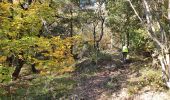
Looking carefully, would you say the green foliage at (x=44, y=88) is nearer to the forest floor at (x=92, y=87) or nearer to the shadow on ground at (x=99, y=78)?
the forest floor at (x=92, y=87)

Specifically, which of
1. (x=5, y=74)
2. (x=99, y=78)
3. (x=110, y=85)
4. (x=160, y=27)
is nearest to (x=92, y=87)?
(x=110, y=85)

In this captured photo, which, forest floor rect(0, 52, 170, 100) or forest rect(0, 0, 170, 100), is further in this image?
forest floor rect(0, 52, 170, 100)

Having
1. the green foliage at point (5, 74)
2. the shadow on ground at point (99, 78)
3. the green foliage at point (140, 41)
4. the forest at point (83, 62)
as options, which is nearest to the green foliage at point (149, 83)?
the forest at point (83, 62)

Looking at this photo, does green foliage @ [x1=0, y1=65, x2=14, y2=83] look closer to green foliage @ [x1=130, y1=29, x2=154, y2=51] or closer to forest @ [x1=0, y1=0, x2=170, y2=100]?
forest @ [x1=0, y1=0, x2=170, y2=100]

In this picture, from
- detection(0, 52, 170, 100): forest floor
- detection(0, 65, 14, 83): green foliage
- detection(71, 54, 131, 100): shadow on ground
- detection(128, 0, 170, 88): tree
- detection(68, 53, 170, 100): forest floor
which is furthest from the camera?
detection(71, 54, 131, 100): shadow on ground

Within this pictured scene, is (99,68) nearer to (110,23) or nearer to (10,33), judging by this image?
(110,23)

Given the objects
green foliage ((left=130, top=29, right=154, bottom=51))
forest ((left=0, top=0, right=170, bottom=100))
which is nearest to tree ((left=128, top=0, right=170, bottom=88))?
forest ((left=0, top=0, right=170, bottom=100))

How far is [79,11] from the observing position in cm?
2728

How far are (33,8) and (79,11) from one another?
44.4 feet

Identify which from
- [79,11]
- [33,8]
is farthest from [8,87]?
[79,11]

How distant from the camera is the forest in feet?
43.0

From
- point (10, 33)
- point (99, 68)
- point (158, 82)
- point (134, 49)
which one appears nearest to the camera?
point (10, 33)

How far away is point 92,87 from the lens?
1717 centimetres

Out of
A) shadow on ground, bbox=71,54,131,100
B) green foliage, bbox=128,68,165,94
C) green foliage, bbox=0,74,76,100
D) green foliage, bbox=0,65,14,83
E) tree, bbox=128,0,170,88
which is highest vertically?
tree, bbox=128,0,170,88
